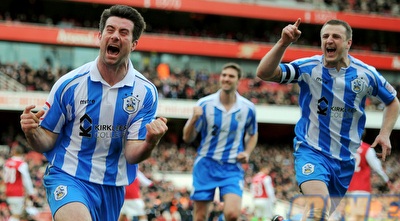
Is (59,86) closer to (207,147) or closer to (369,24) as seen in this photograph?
(207,147)

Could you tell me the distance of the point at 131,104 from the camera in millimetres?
5305

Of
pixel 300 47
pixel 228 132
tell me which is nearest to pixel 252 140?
pixel 228 132

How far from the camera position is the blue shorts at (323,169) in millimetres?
6312

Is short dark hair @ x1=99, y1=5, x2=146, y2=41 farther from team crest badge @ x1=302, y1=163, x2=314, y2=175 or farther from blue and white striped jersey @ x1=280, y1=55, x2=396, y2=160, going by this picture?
team crest badge @ x1=302, y1=163, x2=314, y2=175

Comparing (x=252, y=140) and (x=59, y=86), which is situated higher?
(x=59, y=86)

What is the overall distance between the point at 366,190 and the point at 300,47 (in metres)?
31.8

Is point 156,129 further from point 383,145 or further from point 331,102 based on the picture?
point 383,145

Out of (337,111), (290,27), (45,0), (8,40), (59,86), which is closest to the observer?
(59,86)

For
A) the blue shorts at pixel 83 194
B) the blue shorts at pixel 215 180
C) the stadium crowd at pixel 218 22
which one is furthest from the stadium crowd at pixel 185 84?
the blue shorts at pixel 83 194

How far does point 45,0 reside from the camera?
37906 mm

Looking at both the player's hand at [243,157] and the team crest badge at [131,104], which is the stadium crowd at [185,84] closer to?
the player's hand at [243,157]

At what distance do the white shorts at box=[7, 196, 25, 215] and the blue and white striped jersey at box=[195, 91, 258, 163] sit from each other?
22.7ft

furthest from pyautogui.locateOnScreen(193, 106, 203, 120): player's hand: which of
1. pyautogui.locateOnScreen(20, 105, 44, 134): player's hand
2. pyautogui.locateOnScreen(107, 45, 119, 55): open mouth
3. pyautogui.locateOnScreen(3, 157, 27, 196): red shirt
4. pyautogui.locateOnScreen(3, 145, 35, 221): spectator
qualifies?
pyautogui.locateOnScreen(3, 157, 27, 196): red shirt

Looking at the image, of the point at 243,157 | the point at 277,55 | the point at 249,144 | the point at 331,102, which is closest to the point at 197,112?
the point at 243,157
